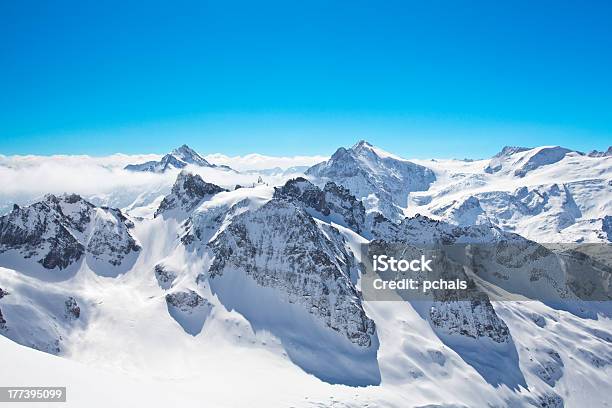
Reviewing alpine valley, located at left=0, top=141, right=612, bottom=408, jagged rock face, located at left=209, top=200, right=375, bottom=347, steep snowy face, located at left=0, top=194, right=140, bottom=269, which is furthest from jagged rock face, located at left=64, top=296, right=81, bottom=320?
jagged rock face, located at left=209, top=200, right=375, bottom=347

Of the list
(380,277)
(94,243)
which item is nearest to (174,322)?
(94,243)

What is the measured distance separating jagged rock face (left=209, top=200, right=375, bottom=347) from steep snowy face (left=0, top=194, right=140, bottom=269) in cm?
4098

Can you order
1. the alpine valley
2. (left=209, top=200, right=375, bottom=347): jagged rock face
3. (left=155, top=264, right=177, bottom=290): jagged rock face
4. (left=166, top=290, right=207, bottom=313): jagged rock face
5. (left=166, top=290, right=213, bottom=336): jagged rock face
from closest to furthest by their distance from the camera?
the alpine valley → (left=166, top=290, right=213, bottom=336): jagged rock face → (left=209, top=200, right=375, bottom=347): jagged rock face → (left=166, top=290, right=207, bottom=313): jagged rock face → (left=155, top=264, right=177, bottom=290): jagged rock face

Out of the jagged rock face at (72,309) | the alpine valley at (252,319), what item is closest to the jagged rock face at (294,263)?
the alpine valley at (252,319)

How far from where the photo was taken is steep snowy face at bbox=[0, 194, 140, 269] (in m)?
159

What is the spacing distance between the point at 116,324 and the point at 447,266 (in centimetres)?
13423

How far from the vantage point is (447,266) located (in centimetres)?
19988

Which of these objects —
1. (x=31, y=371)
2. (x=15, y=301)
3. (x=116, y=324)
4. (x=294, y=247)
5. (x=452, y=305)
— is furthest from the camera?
(x=452, y=305)

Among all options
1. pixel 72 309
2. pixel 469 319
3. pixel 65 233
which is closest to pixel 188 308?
pixel 72 309

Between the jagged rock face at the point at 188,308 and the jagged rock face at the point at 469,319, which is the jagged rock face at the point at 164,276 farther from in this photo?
the jagged rock face at the point at 469,319

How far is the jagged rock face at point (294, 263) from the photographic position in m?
155

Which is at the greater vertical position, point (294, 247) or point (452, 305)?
point (294, 247)

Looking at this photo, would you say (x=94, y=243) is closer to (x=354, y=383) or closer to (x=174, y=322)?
(x=174, y=322)

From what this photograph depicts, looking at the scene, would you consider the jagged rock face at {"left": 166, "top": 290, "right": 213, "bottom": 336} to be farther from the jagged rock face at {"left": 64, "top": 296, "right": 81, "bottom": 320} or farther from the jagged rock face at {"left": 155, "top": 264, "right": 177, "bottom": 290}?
the jagged rock face at {"left": 64, "top": 296, "right": 81, "bottom": 320}
